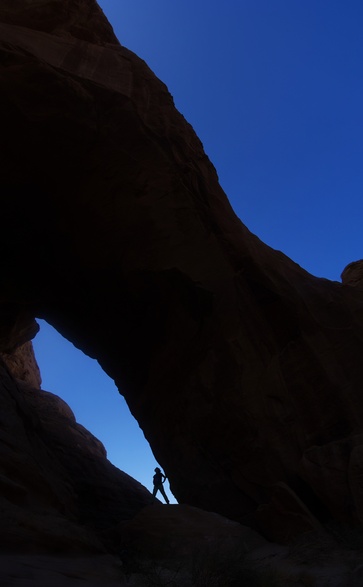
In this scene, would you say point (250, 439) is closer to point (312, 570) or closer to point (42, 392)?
point (312, 570)

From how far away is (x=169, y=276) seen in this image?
37.8ft

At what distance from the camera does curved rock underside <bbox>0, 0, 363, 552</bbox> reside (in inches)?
414

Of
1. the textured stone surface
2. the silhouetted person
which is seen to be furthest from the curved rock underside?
the textured stone surface

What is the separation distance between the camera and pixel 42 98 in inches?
430

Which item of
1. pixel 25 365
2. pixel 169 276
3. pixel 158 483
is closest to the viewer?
pixel 169 276

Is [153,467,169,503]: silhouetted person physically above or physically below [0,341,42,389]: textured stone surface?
below

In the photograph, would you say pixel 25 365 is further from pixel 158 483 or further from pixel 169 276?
pixel 169 276

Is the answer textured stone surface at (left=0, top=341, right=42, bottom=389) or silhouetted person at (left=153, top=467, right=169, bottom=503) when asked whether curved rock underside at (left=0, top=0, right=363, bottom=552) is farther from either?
textured stone surface at (left=0, top=341, right=42, bottom=389)

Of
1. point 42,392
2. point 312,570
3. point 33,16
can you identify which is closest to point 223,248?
point 312,570

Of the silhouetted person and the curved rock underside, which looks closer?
the curved rock underside

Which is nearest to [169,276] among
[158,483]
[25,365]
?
[158,483]

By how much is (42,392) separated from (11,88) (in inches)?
467

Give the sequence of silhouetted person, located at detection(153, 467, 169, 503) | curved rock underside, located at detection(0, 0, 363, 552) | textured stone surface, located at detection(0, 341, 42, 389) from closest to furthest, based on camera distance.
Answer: curved rock underside, located at detection(0, 0, 363, 552) → silhouetted person, located at detection(153, 467, 169, 503) → textured stone surface, located at detection(0, 341, 42, 389)

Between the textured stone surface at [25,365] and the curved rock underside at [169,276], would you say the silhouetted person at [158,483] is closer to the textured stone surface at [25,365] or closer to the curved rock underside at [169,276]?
the curved rock underside at [169,276]
